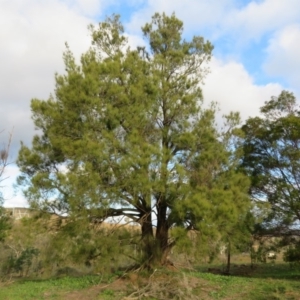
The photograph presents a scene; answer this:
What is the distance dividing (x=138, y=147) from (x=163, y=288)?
433 cm

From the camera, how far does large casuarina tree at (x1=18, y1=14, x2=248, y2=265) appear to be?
13992 millimetres

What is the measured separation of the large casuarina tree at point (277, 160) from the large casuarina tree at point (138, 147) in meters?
3.60

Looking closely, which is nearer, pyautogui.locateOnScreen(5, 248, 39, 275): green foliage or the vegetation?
the vegetation

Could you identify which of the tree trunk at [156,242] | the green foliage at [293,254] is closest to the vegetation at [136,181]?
the tree trunk at [156,242]

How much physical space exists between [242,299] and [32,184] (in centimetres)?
733

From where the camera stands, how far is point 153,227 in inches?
643

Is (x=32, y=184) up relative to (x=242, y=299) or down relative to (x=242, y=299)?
up

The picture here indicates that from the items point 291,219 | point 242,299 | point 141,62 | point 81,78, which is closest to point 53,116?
point 81,78

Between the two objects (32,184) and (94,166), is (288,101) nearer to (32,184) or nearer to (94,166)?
(94,166)

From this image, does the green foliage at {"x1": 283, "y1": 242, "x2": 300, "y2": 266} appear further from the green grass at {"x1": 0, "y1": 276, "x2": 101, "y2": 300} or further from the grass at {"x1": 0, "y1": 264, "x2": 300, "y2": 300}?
the green grass at {"x1": 0, "y1": 276, "x2": 101, "y2": 300}

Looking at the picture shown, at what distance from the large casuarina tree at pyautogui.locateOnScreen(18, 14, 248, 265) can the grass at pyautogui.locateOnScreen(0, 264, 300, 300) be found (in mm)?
1365

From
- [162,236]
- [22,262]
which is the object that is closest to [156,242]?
[162,236]

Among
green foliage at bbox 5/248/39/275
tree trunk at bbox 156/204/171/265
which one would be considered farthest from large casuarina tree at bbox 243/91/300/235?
green foliage at bbox 5/248/39/275

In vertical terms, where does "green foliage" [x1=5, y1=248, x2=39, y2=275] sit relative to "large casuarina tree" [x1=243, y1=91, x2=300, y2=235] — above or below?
below
